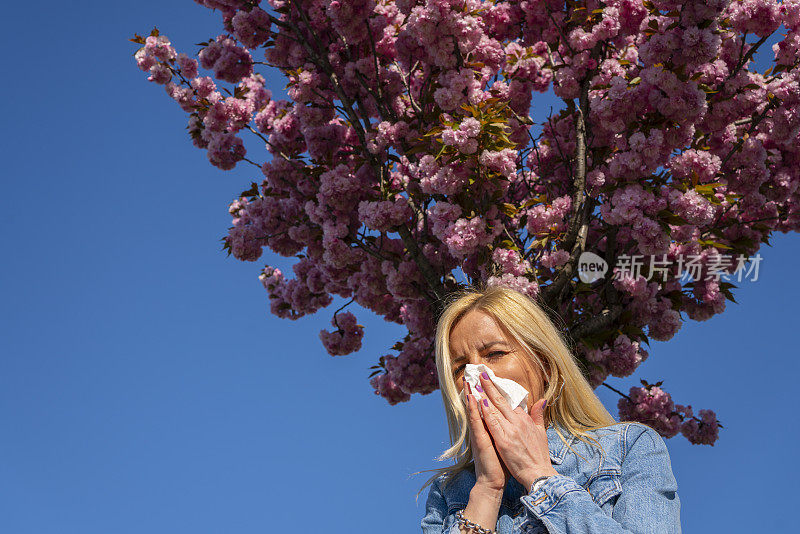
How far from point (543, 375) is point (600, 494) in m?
0.45

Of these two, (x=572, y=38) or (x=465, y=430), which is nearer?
(x=465, y=430)

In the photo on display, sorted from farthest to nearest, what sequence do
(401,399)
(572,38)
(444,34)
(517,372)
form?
(401,399) < (572,38) < (444,34) < (517,372)

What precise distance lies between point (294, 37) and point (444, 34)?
170cm

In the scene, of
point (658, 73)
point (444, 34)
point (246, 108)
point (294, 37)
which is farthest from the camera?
point (246, 108)

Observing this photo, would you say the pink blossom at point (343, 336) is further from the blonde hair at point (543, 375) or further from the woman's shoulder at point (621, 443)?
the woman's shoulder at point (621, 443)

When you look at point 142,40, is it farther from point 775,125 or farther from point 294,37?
point 775,125

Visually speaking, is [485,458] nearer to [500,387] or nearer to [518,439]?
[518,439]

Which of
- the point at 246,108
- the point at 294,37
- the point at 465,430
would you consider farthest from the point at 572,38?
the point at 465,430

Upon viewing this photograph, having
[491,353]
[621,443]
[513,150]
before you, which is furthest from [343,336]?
[621,443]

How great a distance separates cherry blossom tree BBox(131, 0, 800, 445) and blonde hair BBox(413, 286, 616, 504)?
259cm

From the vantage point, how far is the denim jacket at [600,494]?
1853mm

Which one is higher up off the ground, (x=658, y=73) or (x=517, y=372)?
(x=658, y=73)

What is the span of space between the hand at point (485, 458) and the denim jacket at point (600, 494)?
92mm

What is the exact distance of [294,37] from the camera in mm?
6441
